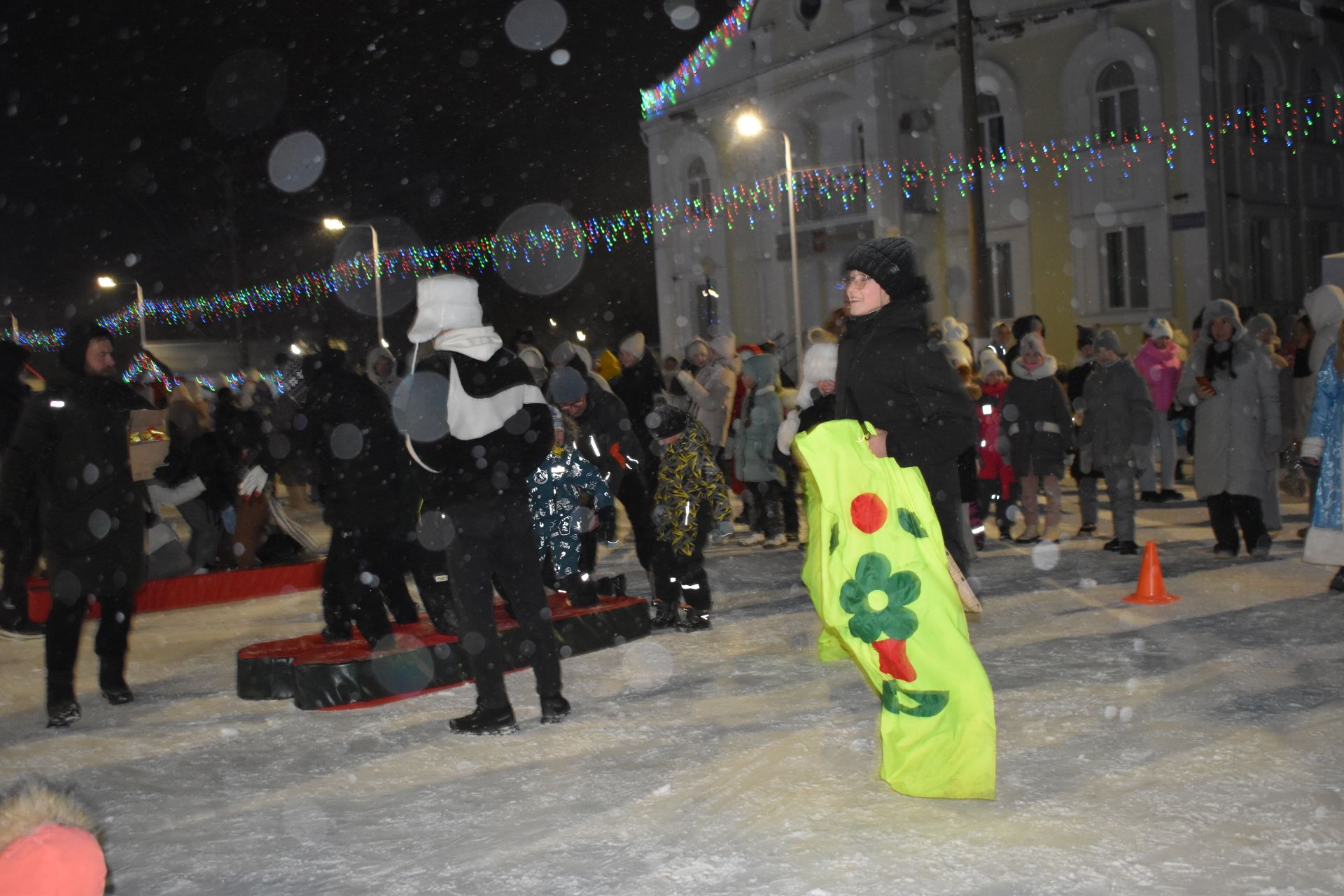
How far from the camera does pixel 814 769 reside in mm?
4703

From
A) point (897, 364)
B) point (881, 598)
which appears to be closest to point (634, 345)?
point (897, 364)

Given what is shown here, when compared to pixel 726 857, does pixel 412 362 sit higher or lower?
higher

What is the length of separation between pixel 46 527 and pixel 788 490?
6.66 meters

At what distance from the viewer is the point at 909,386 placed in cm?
461

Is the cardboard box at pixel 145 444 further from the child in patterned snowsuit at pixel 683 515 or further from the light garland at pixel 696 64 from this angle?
the light garland at pixel 696 64

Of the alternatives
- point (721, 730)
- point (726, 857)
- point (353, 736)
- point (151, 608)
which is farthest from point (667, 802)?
point (151, 608)

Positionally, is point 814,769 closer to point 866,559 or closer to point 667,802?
point 667,802

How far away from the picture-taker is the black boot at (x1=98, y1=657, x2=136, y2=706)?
640cm

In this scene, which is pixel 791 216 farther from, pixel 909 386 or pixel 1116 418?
pixel 909 386

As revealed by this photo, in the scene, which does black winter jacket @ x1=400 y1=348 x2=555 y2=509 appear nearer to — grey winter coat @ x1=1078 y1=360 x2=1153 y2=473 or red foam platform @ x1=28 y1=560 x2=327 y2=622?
red foam platform @ x1=28 y1=560 x2=327 y2=622

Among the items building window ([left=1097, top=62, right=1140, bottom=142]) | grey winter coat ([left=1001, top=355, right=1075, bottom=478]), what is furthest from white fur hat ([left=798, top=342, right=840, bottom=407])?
building window ([left=1097, top=62, right=1140, bottom=142])

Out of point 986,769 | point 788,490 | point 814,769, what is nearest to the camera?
point 986,769

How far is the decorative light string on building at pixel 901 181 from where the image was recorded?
2431 cm

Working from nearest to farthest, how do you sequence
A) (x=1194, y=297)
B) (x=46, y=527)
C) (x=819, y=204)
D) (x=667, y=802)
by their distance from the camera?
(x=667, y=802) < (x=46, y=527) < (x=1194, y=297) < (x=819, y=204)
